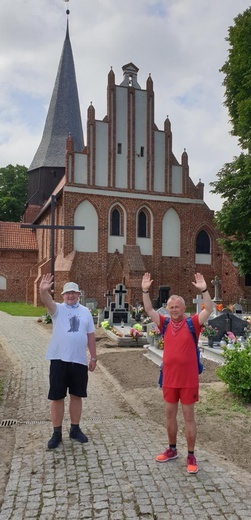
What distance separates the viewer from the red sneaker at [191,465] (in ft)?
12.1

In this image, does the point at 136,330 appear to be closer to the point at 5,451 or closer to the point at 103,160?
the point at 5,451

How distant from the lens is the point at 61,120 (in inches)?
1420

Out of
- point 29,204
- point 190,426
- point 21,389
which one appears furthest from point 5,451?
point 29,204

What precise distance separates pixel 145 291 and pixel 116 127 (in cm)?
2241

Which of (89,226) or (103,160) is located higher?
(103,160)

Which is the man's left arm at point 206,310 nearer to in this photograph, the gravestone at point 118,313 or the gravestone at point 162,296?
the gravestone at point 118,313

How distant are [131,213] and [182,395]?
21604 mm

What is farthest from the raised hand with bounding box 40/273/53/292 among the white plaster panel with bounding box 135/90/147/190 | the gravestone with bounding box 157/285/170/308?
the white plaster panel with bounding box 135/90/147/190

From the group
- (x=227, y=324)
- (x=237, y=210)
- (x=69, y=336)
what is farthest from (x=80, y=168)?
(x=69, y=336)

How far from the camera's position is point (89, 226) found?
2433 centimetres

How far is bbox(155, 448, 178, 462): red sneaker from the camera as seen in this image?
3.92 metres

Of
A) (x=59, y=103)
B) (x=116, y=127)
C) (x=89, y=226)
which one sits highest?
(x=59, y=103)

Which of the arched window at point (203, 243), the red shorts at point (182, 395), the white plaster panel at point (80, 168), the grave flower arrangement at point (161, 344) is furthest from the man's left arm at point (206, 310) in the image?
the arched window at point (203, 243)

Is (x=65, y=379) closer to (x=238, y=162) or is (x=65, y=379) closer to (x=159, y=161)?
(x=238, y=162)
